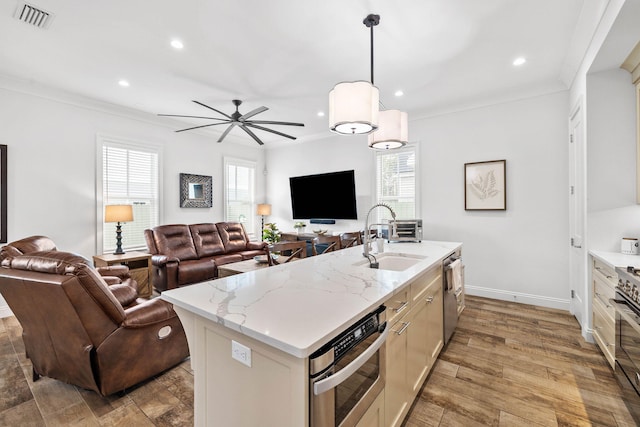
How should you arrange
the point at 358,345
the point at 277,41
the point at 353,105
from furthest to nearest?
1. the point at 277,41
2. the point at 353,105
3. the point at 358,345

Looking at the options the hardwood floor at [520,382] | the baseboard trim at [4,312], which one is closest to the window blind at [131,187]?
the baseboard trim at [4,312]

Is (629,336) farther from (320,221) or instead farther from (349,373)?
(320,221)

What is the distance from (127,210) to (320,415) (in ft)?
13.9

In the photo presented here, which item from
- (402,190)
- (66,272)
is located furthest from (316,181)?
(66,272)

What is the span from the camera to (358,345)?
45.1 inches

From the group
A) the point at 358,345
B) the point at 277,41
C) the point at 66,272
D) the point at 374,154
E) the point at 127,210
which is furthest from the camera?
the point at 374,154

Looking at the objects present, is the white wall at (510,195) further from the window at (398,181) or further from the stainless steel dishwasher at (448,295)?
the stainless steel dishwasher at (448,295)

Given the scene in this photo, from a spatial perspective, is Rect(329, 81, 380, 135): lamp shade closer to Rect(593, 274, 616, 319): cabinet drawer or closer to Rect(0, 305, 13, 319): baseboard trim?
Rect(593, 274, 616, 319): cabinet drawer

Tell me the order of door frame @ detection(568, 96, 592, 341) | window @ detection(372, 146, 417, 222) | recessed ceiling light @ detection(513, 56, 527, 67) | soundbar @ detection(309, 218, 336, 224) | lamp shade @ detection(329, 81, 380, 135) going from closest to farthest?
lamp shade @ detection(329, 81, 380, 135), door frame @ detection(568, 96, 592, 341), recessed ceiling light @ detection(513, 56, 527, 67), window @ detection(372, 146, 417, 222), soundbar @ detection(309, 218, 336, 224)

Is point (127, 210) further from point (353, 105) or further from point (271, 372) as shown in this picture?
point (271, 372)

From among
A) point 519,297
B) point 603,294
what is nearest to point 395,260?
point 603,294

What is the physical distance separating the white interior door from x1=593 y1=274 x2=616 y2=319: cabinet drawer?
0.72 ft

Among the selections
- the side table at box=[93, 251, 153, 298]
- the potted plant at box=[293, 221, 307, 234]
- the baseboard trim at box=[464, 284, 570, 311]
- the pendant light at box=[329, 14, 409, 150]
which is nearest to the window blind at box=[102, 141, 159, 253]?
the side table at box=[93, 251, 153, 298]

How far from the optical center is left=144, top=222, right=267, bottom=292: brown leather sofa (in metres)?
4.19
